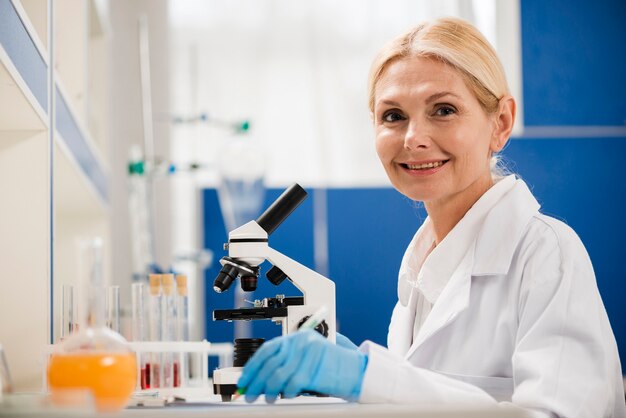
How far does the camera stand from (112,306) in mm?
1884

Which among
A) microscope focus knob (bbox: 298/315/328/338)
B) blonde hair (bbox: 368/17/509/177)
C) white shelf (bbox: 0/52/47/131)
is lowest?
microscope focus knob (bbox: 298/315/328/338)

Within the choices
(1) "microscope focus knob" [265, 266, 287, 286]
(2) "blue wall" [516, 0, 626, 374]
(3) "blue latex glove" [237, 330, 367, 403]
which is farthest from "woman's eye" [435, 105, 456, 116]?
(2) "blue wall" [516, 0, 626, 374]

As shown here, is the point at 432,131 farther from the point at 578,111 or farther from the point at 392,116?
the point at 578,111

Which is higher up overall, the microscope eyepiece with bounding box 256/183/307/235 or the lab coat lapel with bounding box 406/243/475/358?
the microscope eyepiece with bounding box 256/183/307/235

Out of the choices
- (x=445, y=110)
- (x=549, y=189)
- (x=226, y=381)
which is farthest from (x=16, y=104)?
(x=549, y=189)

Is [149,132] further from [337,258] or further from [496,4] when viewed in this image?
[496,4]

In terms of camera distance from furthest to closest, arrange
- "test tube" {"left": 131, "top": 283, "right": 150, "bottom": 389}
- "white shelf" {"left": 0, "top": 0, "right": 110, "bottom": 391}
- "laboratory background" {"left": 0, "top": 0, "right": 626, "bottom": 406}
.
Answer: "laboratory background" {"left": 0, "top": 0, "right": 626, "bottom": 406} → "test tube" {"left": 131, "top": 283, "right": 150, "bottom": 389} → "white shelf" {"left": 0, "top": 0, "right": 110, "bottom": 391}

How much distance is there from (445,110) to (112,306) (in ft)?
2.77

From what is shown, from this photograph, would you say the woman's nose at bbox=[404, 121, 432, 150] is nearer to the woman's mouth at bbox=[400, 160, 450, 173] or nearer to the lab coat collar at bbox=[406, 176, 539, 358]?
the woman's mouth at bbox=[400, 160, 450, 173]

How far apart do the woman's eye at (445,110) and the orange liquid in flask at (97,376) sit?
967 millimetres

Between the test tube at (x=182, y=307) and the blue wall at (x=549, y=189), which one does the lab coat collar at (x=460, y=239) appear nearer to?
the test tube at (x=182, y=307)

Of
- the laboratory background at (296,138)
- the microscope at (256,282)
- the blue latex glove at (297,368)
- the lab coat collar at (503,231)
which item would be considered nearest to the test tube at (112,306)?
the microscope at (256,282)

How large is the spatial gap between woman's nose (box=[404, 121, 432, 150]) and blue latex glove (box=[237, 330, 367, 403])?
64 cm

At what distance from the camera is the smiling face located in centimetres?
178
